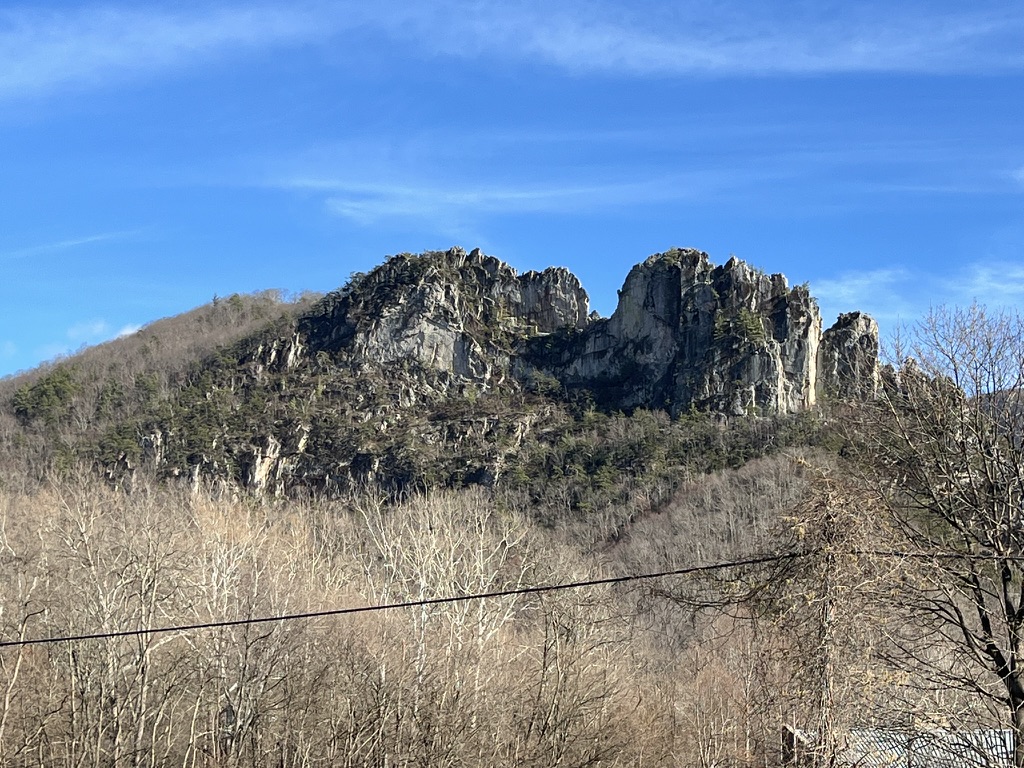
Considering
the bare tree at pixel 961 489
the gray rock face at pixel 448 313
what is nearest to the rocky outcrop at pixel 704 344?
the gray rock face at pixel 448 313

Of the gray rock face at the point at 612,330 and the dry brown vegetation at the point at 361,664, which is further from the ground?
the gray rock face at the point at 612,330

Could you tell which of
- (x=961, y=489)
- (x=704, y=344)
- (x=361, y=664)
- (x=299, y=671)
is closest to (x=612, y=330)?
(x=704, y=344)

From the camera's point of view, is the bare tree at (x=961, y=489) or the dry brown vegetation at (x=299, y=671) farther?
the dry brown vegetation at (x=299, y=671)

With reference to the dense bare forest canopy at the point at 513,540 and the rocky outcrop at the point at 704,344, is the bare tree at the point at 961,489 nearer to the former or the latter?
the dense bare forest canopy at the point at 513,540

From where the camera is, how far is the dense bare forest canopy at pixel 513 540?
12.5 meters

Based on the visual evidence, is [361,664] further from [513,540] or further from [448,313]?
[448,313]

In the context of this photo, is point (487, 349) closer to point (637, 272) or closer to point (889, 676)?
point (637, 272)

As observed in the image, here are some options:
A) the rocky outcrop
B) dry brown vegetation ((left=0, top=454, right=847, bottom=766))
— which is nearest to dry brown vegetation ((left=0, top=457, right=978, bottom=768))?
dry brown vegetation ((left=0, top=454, right=847, bottom=766))

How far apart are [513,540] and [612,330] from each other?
204 feet

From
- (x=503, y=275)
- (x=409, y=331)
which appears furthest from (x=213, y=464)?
(x=503, y=275)

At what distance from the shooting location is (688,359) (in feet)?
319

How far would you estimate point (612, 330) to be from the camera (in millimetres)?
106188

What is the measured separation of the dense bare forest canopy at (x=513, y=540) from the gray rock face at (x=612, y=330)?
0.95ft

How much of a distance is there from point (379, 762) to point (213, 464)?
7041 cm
